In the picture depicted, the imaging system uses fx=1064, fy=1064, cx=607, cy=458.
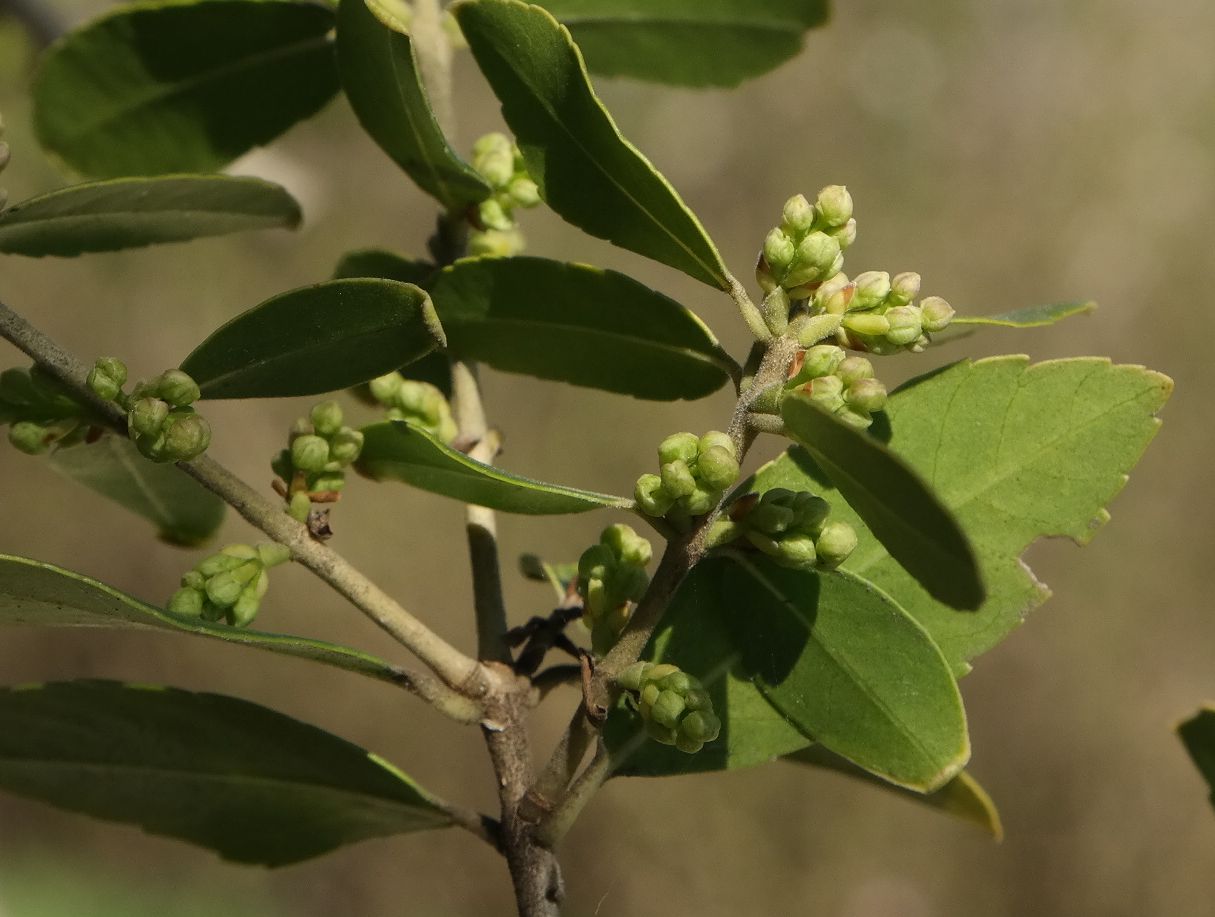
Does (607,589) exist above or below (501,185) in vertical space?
below

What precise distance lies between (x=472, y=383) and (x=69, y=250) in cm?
47

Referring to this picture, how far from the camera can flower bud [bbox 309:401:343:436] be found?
1.08m

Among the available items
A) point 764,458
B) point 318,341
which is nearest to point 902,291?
point 318,341

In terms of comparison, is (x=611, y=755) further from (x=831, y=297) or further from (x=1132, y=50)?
(x=1132, y=50)

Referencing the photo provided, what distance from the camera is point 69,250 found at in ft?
3.64

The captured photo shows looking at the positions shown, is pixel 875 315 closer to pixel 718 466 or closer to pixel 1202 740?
pixel 718 466

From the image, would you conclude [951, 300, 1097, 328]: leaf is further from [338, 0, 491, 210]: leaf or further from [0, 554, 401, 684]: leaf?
[0, 554, 401, 684]: leaf

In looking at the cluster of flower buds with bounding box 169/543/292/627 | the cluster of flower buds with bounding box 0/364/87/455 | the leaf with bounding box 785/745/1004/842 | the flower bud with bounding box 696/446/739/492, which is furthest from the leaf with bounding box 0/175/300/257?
the leaf with bounding box 785/745/1004/842

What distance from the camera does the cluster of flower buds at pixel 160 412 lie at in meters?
0.92

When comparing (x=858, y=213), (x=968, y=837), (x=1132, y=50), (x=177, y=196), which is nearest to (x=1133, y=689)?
(x=968, y=837)

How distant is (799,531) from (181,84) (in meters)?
1.02

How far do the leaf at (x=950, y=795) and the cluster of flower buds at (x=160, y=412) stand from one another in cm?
81

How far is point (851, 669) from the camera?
948 mm

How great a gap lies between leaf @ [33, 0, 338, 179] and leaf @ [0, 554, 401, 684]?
77cm
